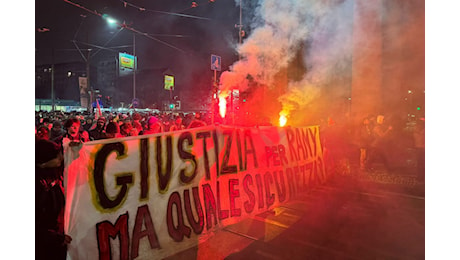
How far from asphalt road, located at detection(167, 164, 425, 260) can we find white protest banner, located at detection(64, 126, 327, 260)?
9.6 inches

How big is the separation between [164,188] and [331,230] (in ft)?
8.61

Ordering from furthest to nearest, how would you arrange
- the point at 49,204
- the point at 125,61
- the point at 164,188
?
1. the point at 125,61
2. the point at 164,188
3. the point at 49,204

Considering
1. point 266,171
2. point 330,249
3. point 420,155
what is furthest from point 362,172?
point 330,249

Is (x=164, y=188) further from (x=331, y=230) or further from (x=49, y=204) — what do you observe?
(x=331, y=230)

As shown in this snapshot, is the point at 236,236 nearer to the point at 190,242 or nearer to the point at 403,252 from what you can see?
the point at 190,242

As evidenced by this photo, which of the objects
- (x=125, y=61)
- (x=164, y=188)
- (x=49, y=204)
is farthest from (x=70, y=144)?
(x=125, y=61)

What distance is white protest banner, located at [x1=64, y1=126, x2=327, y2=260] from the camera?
2.76 m

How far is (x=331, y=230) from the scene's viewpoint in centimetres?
418

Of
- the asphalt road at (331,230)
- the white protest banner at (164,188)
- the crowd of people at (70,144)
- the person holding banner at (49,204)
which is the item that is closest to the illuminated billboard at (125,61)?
the crowd of people at (70,144)

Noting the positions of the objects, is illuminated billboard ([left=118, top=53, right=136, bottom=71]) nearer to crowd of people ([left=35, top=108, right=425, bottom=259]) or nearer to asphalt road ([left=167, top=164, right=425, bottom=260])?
crowd of people ([left=35, top=108, right=425, bottom=259])

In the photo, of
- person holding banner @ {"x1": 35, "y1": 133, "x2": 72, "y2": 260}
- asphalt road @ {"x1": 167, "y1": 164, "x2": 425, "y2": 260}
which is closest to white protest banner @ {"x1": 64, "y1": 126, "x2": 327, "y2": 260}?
person holding banner @ {"x1": 35, "y1": 133, "x2": 72, "y2": 260}

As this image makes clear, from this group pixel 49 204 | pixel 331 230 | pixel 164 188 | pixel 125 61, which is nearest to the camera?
pixel 49 204

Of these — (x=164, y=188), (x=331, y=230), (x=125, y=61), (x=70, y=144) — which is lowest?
(x=331, y=230)

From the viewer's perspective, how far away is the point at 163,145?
3.53 meters
